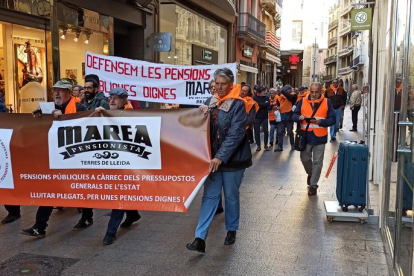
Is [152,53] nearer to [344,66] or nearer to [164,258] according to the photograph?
[164,258]

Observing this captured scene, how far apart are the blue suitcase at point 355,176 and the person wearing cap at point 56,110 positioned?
3.56 m

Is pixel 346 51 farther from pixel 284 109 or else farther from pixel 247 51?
pixel 284 109

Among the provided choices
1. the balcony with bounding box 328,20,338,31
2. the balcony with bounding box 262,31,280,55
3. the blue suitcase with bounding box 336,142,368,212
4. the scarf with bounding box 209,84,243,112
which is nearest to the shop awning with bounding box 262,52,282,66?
the balcony with bounding box 262,31,280,55

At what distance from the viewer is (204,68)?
25.0 ft

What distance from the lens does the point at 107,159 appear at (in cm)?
463

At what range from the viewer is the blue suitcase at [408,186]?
3239 mm

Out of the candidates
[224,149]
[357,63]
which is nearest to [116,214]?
[224,149]

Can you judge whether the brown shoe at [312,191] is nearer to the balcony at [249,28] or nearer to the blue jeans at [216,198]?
the blue jeans at [216,198]

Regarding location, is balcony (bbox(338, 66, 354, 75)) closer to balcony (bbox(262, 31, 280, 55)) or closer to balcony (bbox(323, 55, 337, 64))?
balcony (bbox(323, 55, 337, 64))

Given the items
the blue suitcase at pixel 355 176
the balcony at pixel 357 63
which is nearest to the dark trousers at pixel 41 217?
the blue suitcase at pixel 355 176

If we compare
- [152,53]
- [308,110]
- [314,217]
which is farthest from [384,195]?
[152,53]

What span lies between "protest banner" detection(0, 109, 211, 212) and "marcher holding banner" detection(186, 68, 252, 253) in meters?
0.16

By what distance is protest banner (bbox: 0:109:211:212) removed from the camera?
14.8ft

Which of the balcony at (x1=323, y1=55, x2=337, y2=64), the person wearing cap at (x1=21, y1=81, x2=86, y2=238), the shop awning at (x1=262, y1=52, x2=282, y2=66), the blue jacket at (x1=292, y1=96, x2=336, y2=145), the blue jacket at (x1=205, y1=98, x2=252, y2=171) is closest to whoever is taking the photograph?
the blue jacket at (x1=205, y1=98, x2=252, y2=171)
